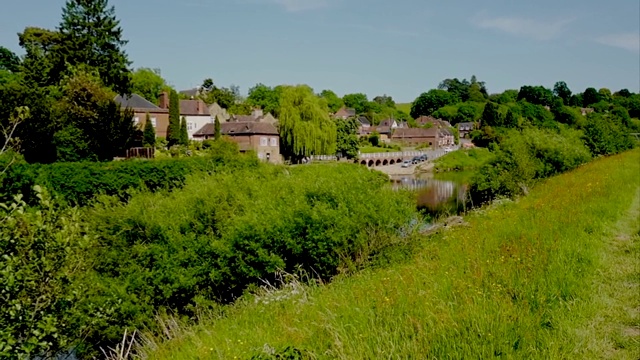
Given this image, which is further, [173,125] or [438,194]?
[173,125]

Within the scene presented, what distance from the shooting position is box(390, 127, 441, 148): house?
10669cm

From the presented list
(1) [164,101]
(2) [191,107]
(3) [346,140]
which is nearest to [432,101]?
(3) [346,140]

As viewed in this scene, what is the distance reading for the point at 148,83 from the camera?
8994 centimetres

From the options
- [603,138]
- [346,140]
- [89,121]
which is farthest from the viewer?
[346,140]

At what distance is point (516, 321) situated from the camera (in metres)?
4.93

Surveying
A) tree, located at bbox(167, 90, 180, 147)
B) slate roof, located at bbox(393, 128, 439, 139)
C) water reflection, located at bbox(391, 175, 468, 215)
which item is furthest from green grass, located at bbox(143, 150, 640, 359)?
slate roof, located at bbox(393, 128, 439, 139)

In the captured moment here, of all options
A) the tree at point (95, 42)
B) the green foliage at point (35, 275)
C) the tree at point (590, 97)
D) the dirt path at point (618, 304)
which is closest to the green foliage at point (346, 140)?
the tree at point (95, 42)

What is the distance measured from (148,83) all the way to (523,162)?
76.6 m

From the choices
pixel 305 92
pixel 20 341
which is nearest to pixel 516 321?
pixel 20 341

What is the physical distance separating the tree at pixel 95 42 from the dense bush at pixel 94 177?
59.7 ft

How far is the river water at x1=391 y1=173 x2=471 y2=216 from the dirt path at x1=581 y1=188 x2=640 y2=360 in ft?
50.4

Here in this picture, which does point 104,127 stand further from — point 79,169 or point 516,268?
point 516,268

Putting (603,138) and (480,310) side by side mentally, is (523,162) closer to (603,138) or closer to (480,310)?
(603,138)

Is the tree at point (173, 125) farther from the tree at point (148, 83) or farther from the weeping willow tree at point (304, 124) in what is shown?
the tree at point (148, 83)
